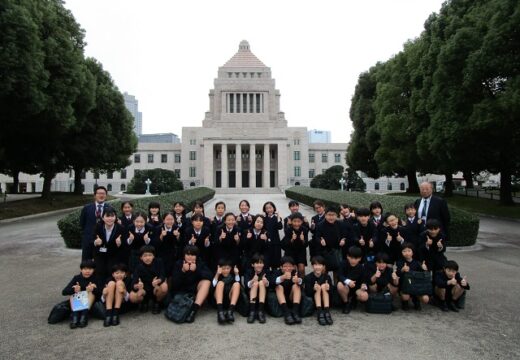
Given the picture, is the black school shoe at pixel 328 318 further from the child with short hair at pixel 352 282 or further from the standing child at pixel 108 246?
the standing child at pixel 108 246

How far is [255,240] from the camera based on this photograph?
22.4 feet

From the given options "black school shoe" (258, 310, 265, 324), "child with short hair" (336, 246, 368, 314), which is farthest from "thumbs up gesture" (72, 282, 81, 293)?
"child with short hair" (336, 246, 368, 314)

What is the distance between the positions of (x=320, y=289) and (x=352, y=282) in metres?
0.51

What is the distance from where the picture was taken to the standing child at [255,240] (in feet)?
22.3

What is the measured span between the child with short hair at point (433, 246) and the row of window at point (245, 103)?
67.0 m

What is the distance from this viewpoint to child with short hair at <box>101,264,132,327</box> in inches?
222

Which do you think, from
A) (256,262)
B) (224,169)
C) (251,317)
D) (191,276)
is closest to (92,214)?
(191,276)

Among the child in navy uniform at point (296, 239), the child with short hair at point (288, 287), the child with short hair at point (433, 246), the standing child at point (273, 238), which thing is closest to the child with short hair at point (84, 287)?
the child with short hair at point (288, 287)

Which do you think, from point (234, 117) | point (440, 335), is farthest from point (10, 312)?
point (234, 117)

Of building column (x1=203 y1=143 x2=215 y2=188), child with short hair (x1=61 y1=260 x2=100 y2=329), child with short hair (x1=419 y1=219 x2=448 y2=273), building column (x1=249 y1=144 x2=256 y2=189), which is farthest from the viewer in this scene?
building column (x1=249 y1=144 x2=256 y2=189)

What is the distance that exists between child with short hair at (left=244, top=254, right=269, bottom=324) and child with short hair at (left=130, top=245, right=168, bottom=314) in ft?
4.31

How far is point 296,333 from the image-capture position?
5254mm

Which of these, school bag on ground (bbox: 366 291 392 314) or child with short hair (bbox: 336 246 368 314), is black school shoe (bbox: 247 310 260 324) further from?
school bag on ground (bbox: 366 291 392 314)

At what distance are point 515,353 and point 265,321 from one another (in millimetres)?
3069
